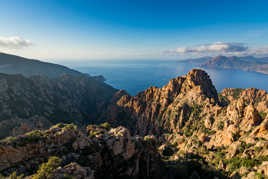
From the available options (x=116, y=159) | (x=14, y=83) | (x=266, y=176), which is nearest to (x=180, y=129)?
(x=266, y=176)

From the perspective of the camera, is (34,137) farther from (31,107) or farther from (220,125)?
(31,107)

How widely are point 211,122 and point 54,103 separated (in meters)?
144

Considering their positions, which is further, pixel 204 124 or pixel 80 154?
pixel 204 124

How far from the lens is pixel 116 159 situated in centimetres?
3061

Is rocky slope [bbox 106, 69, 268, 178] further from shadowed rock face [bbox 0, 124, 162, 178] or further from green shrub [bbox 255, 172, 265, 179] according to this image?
shadowed rock face [bbox 0, 124, 162, 178]

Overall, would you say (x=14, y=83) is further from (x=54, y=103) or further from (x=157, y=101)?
(x=157, y=101)

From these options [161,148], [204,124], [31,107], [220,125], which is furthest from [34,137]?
[31,107]

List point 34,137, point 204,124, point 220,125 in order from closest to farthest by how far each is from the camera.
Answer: point 34,137 → point 220,125 → point 204,124

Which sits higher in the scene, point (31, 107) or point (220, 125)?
point (220, 125)

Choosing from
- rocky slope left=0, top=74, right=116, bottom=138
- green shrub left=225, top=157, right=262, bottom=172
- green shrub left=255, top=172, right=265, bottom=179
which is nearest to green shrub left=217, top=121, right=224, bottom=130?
green shrub left=225, top=157, right=262, bottom=172

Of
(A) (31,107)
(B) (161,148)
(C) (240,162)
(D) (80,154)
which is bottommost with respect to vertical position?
(B) (161,148)

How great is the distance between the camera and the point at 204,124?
265 feet

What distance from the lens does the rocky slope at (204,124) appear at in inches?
1556

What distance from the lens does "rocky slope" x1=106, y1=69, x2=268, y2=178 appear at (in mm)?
39531
